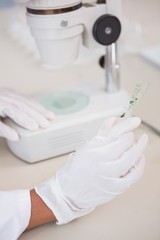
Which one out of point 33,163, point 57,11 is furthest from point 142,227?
point 57,11

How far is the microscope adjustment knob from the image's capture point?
3.07 ft

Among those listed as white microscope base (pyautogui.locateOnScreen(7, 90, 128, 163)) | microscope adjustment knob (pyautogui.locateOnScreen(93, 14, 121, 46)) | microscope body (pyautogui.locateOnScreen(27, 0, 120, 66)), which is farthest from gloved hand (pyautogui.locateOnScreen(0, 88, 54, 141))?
microscope adjustment knob (pyautogui.locateOnScreen(93, 14, 121, 46))

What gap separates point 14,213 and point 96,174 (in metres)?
0.18

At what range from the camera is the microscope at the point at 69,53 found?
2.80ft

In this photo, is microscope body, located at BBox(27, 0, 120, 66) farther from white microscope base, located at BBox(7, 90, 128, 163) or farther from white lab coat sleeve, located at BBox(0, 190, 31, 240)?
white lab coat sleeve, located at BBox(0, 190, 31, 240)

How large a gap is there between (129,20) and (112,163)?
1.24m

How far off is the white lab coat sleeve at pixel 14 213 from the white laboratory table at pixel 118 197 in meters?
0.04

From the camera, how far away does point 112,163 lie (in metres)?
0.68

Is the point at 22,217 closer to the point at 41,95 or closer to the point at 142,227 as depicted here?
the point at 142,227

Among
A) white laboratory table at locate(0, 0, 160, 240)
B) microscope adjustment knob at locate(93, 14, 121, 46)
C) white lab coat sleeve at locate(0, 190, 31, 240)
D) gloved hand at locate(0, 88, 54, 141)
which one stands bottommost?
white laboratory table at locate(0, 0, 160, 240)

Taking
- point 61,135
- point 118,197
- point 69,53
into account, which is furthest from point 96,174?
point 69,53

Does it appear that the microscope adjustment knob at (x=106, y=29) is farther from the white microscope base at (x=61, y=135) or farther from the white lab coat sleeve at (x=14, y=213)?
the white lab coat sleeve at (x=14, y=213)

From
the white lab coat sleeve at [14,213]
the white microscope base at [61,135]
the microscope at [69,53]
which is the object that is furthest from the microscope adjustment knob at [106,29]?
the white lab coat sleeve at [14,213]

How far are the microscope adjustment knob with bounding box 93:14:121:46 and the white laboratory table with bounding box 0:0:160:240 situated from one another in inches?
10.7
